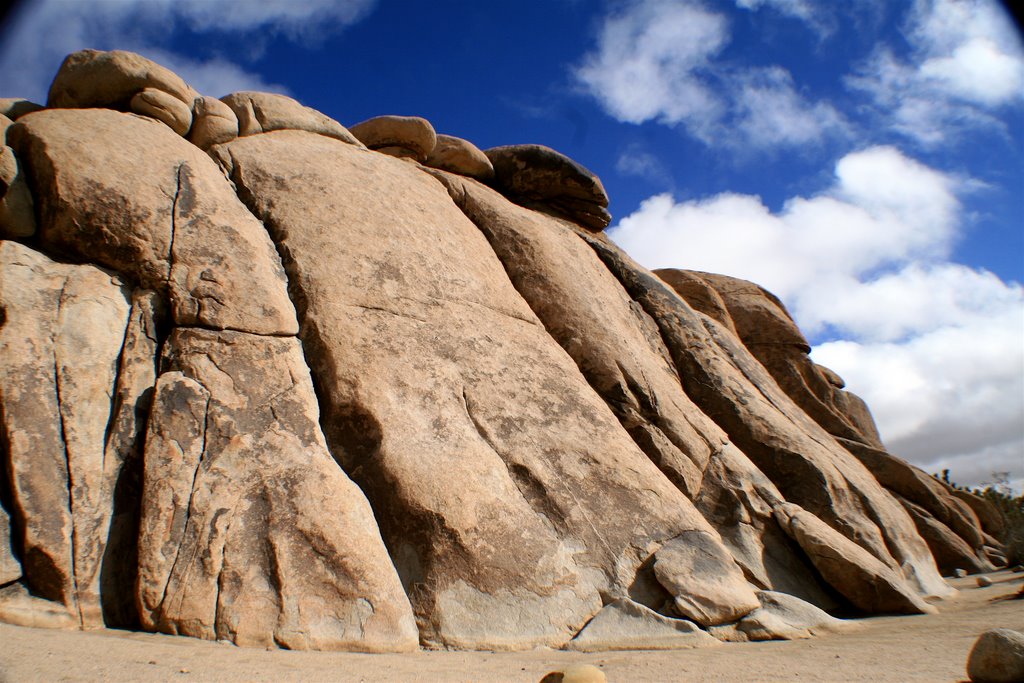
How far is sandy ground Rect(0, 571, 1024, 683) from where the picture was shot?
3191mm

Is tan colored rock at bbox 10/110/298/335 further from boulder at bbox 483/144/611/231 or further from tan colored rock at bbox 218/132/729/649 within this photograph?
boulder at bbox 483/144/611/231

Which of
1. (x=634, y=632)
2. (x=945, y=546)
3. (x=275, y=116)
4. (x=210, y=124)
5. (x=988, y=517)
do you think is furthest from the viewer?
(x=988, y=517)

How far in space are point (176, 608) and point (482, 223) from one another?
19.1 ft

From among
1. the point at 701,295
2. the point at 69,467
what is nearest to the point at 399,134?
the point at 69,467

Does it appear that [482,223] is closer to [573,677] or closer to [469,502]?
[469,502]

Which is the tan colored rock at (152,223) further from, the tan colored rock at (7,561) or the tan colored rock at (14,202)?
the tan colored rock at (7,561)

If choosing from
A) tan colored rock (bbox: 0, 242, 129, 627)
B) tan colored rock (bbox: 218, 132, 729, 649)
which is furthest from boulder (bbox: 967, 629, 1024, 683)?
tan colored rock (bbox: 0, 242, 129, 627)

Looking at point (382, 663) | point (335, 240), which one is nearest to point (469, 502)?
point (382, 663)

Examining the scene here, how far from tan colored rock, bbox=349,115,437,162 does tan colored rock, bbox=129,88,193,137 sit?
2581mm

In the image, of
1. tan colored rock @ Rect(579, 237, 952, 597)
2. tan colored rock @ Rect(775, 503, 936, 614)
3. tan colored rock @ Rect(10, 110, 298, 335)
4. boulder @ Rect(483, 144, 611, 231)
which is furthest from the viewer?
boulder @ Rect(483, 144, 611, 231)

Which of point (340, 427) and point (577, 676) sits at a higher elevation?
point (340, 427)

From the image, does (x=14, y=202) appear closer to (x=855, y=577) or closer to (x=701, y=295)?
(x=855, y=577)

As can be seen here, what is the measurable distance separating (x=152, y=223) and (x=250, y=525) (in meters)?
2.74

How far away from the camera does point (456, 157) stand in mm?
10023
